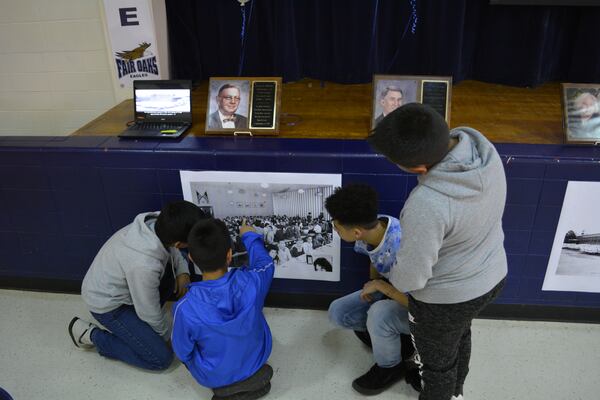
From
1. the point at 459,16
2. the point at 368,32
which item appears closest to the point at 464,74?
the point at 459,16

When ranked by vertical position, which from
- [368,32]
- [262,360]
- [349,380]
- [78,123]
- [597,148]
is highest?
[368,32]

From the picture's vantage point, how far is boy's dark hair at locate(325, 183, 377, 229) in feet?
4.84

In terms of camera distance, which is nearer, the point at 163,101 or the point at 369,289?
the point at 369,289

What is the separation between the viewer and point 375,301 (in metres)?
1.75

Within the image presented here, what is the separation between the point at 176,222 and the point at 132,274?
25 centimetres

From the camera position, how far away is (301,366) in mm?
1842

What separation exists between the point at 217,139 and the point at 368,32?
54.9 inches

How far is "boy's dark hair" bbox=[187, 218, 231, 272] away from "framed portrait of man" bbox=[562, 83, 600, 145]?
1.35 metres

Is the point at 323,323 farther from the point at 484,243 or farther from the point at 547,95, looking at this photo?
the point at 547,95

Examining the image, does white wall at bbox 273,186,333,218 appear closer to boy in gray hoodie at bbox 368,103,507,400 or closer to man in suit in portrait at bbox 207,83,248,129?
man in suit in portrait at bbox 207,83,248,129

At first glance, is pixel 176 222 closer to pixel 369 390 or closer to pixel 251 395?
pixel 251 395

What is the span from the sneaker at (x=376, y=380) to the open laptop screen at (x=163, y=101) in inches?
51.0

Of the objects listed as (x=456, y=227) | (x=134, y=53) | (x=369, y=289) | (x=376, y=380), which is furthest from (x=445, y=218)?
(x=134, y=53)

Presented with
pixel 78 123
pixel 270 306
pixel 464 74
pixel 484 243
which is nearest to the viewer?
pixel 484 243
